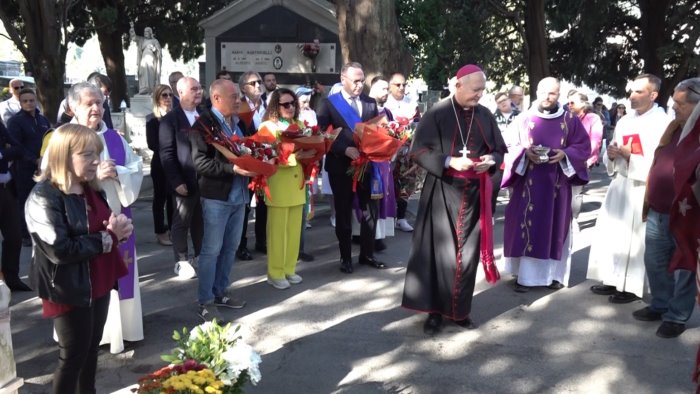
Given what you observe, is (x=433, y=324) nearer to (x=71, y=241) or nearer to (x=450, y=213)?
(x=450, y=213)

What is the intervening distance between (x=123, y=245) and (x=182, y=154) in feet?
5.05

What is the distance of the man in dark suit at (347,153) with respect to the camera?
677 cm

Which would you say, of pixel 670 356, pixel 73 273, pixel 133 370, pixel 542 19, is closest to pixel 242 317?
pixel 133 370

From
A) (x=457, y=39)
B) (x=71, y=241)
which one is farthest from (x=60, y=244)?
(x=457, y=39)

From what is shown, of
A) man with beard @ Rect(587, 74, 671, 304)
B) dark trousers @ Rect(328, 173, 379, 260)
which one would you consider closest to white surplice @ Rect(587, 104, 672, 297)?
man with beard @ Rect(587, 74, 671, 304)

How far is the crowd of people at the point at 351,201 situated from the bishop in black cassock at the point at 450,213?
0.01m

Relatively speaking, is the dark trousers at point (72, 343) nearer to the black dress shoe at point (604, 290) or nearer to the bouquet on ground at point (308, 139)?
the bouquet on ground at point (308, 139)

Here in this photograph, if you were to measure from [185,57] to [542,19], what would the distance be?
53.2 ft

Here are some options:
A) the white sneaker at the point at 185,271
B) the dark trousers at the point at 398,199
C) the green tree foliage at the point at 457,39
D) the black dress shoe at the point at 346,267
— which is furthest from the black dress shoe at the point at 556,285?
the green tree foliage at the point at 457,39

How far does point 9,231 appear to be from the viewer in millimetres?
6277

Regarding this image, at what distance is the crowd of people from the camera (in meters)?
3.52

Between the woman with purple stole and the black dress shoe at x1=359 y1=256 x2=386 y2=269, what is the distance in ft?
9.26

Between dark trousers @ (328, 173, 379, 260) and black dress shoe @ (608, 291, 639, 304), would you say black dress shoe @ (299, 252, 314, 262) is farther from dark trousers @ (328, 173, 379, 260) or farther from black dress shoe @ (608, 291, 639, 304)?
black dress shoe @ (608, 291, 639, 304)

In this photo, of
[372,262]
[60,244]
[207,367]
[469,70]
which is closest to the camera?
[60,244]
